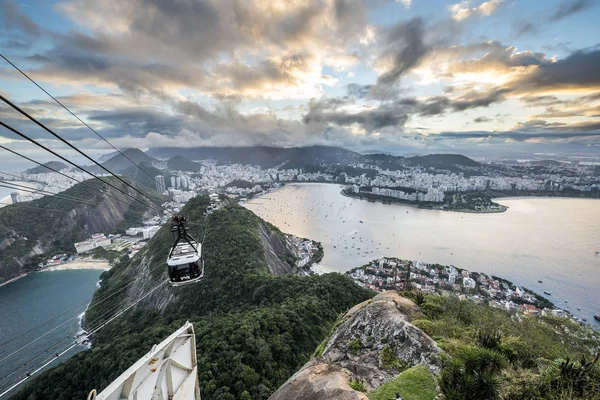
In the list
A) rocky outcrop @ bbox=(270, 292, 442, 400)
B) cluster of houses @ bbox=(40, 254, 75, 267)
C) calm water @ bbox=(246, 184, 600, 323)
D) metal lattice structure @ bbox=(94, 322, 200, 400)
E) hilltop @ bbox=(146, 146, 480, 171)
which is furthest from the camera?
hilltop @ bbox=(146, 146, 480, 171)

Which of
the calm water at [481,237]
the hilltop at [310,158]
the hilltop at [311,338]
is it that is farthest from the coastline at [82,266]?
the hilltop at [310,158]

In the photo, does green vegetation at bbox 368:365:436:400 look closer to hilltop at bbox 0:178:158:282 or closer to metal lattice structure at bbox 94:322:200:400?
metal lattice structure at bbox 94:322:200:400

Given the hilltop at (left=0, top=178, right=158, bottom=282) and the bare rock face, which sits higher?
the bare rock face

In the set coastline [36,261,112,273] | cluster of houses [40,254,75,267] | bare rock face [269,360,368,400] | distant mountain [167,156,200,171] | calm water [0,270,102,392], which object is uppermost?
distant mountain [167,156,200,171]

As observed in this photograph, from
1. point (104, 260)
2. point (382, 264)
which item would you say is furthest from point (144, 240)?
point (382, 264)

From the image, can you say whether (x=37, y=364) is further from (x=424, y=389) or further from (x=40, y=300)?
(x=424, y=389)

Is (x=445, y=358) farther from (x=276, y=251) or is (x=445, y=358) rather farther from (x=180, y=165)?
(x=180, y=165)

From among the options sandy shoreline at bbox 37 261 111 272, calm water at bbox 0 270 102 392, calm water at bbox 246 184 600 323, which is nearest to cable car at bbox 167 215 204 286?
calm water at bbox 0 270 102 392
